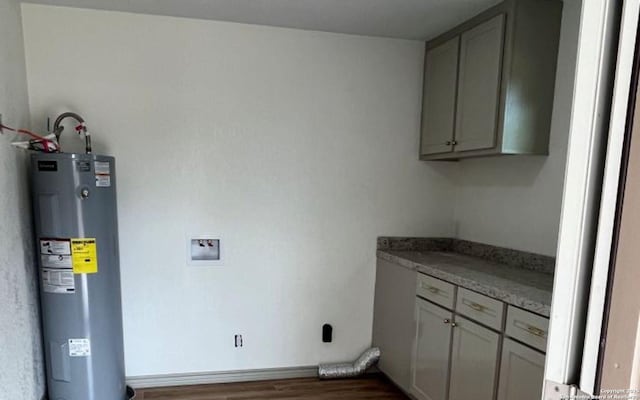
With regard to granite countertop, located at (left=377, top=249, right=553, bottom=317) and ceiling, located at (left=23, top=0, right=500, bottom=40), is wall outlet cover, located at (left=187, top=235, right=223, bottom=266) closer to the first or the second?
granite countertop, located at (left=377, top=249, right=553, bottom=317)

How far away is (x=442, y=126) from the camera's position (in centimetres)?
257

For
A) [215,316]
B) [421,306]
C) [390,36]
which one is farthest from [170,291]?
[390,36]

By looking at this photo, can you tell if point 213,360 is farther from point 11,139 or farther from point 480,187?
point 480,187

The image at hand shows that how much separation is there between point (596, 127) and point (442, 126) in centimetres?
216

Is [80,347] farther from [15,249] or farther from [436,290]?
[436,290]

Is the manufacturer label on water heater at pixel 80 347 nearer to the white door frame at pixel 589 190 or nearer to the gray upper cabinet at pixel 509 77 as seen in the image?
the white door frame at pixel 589 190

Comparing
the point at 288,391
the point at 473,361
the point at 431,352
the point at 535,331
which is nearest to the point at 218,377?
the point at 288,391

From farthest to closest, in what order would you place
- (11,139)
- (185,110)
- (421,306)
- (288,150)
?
(288,150)
(185,110)
(421,306)
(11,139)

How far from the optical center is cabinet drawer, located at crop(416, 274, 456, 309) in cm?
207

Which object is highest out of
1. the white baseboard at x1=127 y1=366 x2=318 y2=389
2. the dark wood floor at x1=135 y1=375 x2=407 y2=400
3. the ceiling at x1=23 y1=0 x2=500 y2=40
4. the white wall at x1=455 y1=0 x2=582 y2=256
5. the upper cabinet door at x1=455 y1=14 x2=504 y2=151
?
the ceiling at x1=23 y1=0 x2=500 y2=40

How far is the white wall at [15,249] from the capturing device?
6.00ft

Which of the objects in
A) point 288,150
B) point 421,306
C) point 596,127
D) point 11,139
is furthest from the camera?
point 288,150

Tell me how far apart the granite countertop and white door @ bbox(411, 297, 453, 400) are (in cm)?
22

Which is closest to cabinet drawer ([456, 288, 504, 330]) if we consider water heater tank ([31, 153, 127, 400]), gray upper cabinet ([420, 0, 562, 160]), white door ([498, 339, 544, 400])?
white door ([498, 339, 544, 400])
